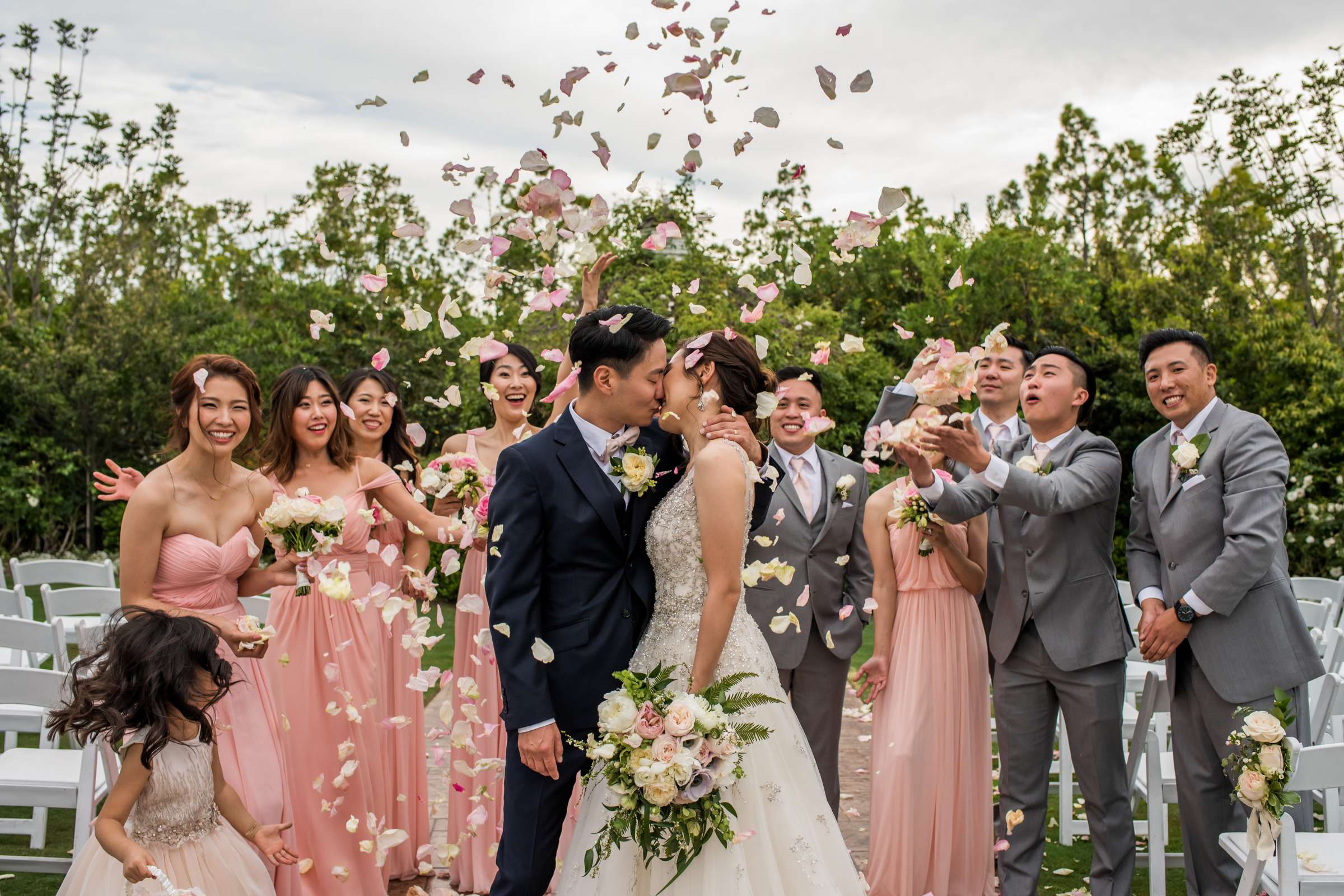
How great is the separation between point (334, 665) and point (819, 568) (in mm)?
2144

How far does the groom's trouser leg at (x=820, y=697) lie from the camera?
16.0 feet

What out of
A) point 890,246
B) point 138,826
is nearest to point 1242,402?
point 890,246

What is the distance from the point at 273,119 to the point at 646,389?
618 cm

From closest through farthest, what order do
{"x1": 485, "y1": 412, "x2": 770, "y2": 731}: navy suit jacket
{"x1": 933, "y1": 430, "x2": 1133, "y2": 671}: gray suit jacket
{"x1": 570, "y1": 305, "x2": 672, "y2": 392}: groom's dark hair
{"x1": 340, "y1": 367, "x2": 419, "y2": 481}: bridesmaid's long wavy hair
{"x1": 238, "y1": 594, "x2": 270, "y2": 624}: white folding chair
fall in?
1. {"x1": 485, "y1": 412, "x2": 770, "y2": 731}: navy suit jacket
2. {"x1": 570, "y1": 305, "x2": 672, "y2": 392}: groom's dark hair
3. {"x1": 933, "y1": 430, "x2": 1133, "y2": 671}: gray suit jacket
4. {"x1": 340, "y1": 367, "x2": 419, "y2": 481}: bridesmaid's long wavy hair
5. {"x1": 238, "y1": 594, "x2": 270, "y2": 624}: white folding chair

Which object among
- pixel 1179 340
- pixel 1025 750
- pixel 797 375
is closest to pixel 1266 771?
pixel 1025 750

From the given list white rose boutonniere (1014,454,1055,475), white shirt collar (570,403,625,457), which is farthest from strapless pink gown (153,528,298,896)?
white rose boutonniere (1014,454,1055,475)

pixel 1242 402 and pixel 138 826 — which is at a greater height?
pixel 1242 402

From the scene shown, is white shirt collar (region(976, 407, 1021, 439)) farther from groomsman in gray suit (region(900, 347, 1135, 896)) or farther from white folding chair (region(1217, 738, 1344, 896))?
white folding chair (region(1217, 738, 1344, 896))

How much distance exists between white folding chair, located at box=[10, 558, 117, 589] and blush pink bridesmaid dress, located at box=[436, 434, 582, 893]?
3.86 m

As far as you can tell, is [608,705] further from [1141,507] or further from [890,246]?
[890,246]

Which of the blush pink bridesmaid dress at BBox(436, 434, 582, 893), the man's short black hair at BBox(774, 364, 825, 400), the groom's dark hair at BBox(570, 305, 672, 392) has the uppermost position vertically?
the man's short black hair at BBox(774, 364, 825, 400)

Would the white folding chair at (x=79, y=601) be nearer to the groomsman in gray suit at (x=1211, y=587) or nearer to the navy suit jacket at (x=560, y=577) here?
the navy suit jacket at (x=560, y=577)

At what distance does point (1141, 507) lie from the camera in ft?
14.7

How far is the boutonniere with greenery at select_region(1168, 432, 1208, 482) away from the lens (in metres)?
4.11
